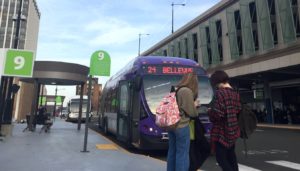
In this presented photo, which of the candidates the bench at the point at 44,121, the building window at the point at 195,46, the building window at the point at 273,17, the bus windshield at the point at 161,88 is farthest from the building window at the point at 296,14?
the bench at the point at 44,121

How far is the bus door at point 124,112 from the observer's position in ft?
35.3

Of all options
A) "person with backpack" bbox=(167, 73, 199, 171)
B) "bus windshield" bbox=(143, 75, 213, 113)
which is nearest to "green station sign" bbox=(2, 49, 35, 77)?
"bus windshield" bbox=(143, 75, 213, 113)

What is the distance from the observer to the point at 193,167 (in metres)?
4.72

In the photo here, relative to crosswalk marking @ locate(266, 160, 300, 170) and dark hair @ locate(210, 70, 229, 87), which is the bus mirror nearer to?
crosswalk marking @ locate(266, 160, 300, 170)

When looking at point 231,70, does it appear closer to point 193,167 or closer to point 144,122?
point 144,122

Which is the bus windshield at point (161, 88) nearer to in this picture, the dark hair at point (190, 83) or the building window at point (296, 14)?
the dark hair at point (190, 83)

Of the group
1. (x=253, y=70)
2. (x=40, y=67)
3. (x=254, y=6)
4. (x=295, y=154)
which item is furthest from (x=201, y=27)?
(x=295, y=154)

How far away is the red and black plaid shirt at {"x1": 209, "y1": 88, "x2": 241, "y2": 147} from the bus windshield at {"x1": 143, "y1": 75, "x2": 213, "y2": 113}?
17.3 ft

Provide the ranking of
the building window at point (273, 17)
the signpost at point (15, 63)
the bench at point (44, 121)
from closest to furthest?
1. the signpost at point (15, 63)
2. the bench at point (44, 121)
3. the building window at point (273, 17)

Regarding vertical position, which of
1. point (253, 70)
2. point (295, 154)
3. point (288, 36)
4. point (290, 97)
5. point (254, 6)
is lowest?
point (295, 154)

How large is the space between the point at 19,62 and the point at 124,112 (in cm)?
415

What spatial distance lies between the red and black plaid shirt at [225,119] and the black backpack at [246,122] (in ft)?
0.54

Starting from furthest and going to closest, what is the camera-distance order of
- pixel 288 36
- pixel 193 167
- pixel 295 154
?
pixel 288 36
pixel 295 154
pixel 193 167

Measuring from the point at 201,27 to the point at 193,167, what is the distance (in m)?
38.0
